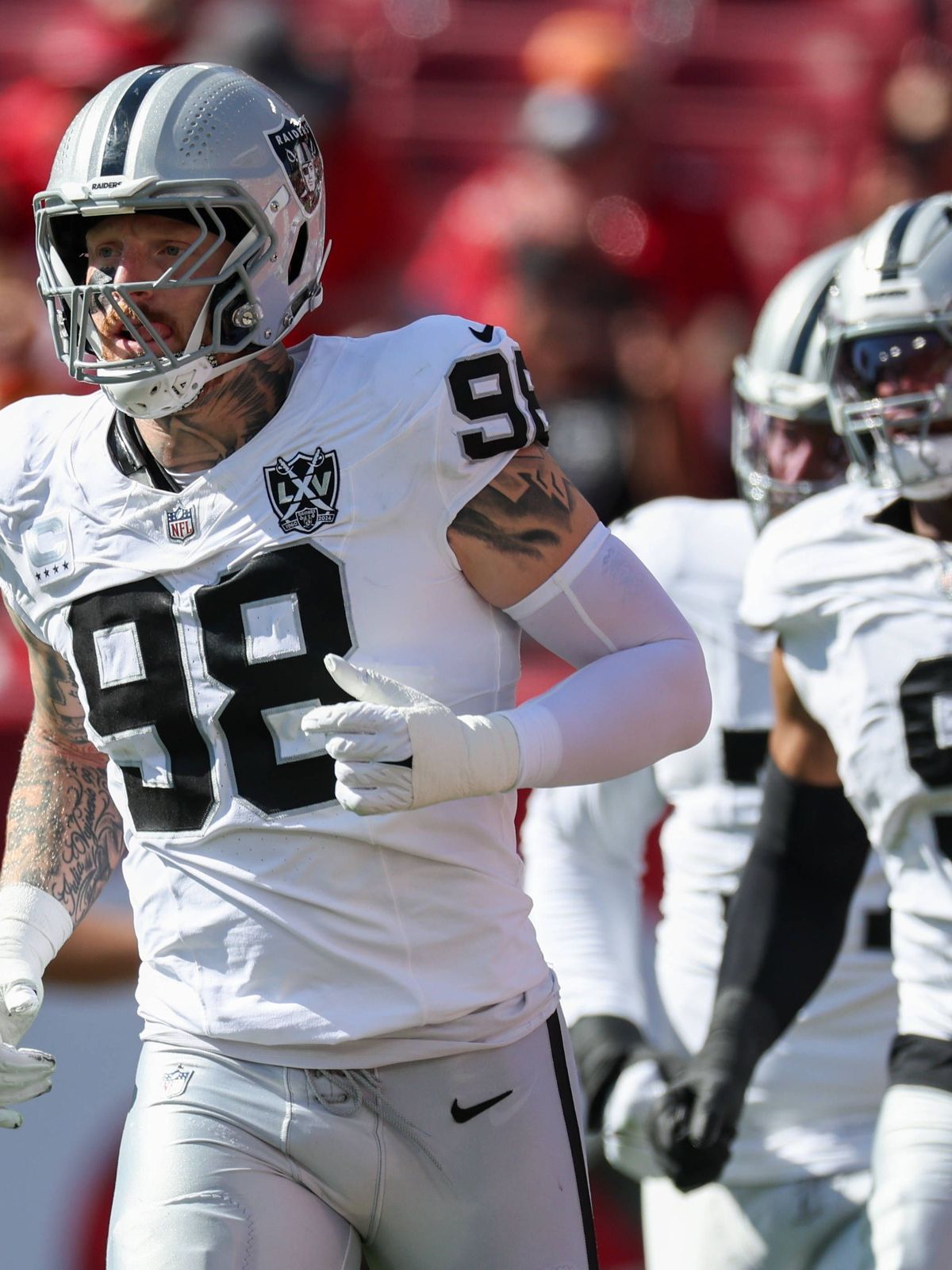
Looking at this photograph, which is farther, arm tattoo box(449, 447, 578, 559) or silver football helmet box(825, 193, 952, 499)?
silver football helmet box(825, 193, 952, 499)

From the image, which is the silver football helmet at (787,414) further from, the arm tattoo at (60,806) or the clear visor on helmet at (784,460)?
the arm tattoo at (60,806)

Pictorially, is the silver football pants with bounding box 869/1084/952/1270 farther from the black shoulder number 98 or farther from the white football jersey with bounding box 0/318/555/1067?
the black shoulder number 98

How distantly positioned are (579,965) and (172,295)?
1885 mm

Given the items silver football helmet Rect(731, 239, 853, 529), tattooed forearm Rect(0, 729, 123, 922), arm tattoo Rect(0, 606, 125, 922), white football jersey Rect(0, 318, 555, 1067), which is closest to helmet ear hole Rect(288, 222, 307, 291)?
white football jersey Rect(0, 318, 555, 1067)

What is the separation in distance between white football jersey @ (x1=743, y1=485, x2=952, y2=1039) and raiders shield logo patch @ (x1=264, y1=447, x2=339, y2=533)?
1075 mm

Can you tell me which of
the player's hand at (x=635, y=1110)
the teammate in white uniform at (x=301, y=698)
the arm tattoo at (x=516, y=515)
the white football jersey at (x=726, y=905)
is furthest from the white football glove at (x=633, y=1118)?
the arm tattoo at (x=516, y=515)

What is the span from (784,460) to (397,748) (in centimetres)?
213

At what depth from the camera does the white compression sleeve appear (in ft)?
7.04

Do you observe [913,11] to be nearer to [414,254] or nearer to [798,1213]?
[414,254]

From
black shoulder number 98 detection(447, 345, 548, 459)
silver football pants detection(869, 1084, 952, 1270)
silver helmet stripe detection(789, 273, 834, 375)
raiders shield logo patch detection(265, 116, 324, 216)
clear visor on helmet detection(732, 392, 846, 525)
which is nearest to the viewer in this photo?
black shoulder number 98 detection(447, 345, 548, 459)

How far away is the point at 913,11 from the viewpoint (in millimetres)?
6965

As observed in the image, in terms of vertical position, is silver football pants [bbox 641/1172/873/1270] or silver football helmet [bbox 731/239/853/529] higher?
silver football helmet [bbox 731/239/853/529]

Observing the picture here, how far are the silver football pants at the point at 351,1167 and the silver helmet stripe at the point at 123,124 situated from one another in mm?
988

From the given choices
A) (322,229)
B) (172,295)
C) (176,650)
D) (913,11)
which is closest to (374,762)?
(176,650)
